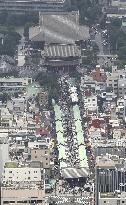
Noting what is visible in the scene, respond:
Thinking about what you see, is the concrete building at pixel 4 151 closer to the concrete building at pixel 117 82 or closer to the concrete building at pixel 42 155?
the concrete building at pixel 42 155

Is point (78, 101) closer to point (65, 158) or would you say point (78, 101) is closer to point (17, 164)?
point (65, 158)

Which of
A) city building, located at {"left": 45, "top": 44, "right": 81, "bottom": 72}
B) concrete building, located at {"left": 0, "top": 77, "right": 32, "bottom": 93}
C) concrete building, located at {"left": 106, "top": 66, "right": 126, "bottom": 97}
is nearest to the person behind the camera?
concrete building, located at {"left": 106, "top": 66, "right": 126, "bottom": 97}

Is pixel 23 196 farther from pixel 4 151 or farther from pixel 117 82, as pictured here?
pixel 117 82

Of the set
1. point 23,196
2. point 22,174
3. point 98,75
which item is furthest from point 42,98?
point 23,196

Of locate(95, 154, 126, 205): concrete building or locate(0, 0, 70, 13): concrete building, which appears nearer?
locate(95, 154, 126, 205): concrete building

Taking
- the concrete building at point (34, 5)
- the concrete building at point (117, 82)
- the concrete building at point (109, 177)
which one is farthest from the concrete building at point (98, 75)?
the concrete building at point (109, 177)

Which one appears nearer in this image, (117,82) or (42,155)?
(42,155)

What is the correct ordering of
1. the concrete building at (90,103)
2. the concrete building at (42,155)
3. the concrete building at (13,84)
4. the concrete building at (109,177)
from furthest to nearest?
the concrete building at (13,84) → the concrete building at (90,103) → the concrete building at (42,155) → the concrete building at (109,177)

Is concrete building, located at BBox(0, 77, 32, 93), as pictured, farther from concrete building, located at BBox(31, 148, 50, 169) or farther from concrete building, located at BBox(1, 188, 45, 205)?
concrete building, located at BBox(1, 188, 45, 205)

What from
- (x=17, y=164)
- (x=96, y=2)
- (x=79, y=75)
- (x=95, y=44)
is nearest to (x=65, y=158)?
(x=17, y=164)

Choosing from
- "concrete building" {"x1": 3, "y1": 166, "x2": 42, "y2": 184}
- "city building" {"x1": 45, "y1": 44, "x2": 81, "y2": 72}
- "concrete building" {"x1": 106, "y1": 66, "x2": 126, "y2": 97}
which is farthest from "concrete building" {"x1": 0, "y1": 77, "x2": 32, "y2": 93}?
"concrete building" {"x1": 3, "y1": 166, "x2": 42, "y2": 184}

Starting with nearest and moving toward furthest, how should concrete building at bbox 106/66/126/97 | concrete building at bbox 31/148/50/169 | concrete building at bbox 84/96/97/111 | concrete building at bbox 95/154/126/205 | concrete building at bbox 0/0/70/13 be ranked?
concrete building at bbox 95/154/126/205 < concrete building at bbox 31/148/50/169 < concrete building at bbox 84/96/97/111 < concrete building at bbox 106/66/126/97 < concrete building at bbox 0/0/70/13
